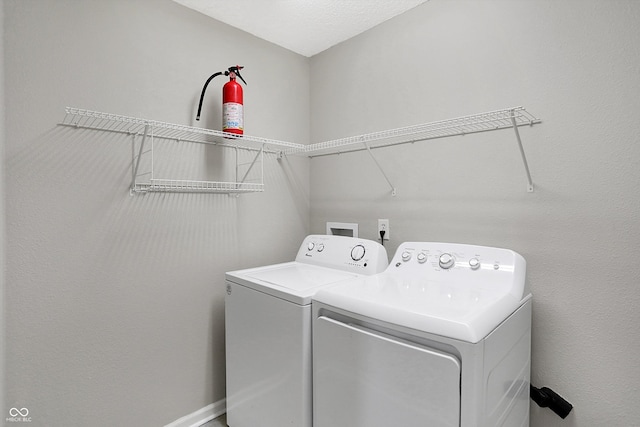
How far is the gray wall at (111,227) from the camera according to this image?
4.47 feet

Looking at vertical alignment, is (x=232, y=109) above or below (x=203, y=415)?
above

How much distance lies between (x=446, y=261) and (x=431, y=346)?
0.60 metres

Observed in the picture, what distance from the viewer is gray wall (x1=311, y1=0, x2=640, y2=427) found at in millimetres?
1248

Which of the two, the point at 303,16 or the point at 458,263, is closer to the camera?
the point at 458,263

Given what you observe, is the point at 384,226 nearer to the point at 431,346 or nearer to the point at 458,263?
the point at 458,263

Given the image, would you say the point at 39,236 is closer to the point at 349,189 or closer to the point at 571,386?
the point at 349,189

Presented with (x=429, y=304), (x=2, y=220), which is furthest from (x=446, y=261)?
(x=2, y=220)

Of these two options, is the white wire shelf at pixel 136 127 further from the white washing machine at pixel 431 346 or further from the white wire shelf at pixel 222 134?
the white washing machine at pixel 431 346

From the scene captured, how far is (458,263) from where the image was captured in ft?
4.89

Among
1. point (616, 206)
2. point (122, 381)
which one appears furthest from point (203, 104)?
point (616, 206)

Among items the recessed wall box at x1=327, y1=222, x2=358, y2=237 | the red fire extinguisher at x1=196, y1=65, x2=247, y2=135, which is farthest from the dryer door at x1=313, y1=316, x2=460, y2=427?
the red fire extinguisher at x1=196, y1=65, x2=247, y2=135

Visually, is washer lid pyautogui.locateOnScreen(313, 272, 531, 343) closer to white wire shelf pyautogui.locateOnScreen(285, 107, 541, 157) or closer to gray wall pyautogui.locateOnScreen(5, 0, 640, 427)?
gray wall pyautogui.locateOnScreen(5, 0, 640, 427)

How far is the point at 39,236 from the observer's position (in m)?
1.39

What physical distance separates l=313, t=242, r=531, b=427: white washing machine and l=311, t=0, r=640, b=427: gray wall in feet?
0.55
